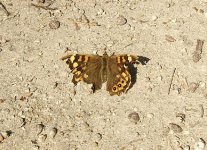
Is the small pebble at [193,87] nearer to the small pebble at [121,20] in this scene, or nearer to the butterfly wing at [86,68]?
the butterfly wing at [86,68]

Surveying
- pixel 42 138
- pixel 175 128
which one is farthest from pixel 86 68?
pixel 175 128

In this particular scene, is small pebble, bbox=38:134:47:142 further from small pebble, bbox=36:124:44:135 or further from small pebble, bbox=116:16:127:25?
small pebble, bbox=116:16:127:25

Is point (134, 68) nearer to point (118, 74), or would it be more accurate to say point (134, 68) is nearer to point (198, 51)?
point (118, 74)

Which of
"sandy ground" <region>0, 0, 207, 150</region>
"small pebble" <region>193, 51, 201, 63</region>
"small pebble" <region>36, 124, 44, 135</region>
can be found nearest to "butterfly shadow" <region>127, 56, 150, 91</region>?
"sandy ground" <region>0, 0, 207, 150</region>

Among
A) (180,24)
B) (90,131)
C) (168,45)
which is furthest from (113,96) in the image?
(180,24)

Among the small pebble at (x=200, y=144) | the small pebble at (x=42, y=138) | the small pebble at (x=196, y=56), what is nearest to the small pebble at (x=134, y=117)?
the small pebble at (x=200, y=144)

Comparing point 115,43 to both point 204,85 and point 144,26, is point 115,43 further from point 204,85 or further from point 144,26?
point 204,85
